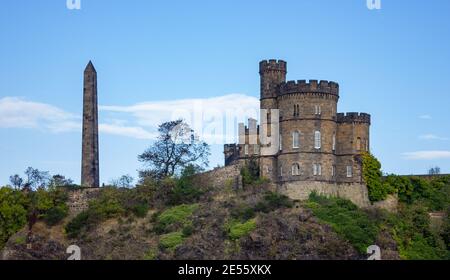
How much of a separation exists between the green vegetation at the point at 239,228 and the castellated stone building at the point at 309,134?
4781 mm

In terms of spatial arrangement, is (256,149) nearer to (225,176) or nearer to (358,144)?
(225,176)

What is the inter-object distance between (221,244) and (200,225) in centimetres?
284

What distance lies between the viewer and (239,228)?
180 ft

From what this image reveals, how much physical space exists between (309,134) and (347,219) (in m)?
6.73

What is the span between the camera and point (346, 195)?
195 feet

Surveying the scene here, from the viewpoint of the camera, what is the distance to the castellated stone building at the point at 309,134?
5841 centimetres

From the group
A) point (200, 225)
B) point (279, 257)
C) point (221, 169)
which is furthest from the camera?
point (221, 169)

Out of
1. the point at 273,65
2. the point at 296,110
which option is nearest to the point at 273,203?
the point at 296,110

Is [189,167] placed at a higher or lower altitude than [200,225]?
higher

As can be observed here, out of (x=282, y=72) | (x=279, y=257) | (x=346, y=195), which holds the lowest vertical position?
(x=279, y=257)

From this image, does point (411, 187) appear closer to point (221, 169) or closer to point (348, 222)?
point (348, 222)

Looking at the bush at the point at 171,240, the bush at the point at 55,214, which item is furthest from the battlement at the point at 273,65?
the bush at the point at 55,214
